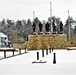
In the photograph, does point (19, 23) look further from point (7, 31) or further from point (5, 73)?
point (5, 73)

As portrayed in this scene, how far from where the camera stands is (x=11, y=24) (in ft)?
347

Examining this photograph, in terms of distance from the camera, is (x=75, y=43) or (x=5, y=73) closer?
(x=5, y=73)

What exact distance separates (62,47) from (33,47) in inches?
163

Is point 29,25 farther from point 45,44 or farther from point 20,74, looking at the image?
point 20,74

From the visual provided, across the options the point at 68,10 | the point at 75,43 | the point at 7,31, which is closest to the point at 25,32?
the point at 7,31

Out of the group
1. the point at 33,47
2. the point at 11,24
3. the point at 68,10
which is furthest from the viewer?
the point at 11,24

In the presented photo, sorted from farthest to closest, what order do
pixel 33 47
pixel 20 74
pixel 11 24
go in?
pixel 11 24, pixel 33 47, pixel 20 74

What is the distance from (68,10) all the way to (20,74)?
51.7 meters

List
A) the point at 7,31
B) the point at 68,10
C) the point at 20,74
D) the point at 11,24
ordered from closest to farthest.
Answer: the point at 20,74 < the point at 68,10 < the point at 7,31 < the point at 11,24

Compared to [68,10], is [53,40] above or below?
below

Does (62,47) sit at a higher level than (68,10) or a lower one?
lower

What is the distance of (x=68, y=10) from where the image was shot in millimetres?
61781

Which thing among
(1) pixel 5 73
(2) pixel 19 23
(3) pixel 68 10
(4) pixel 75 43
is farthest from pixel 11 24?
(1) pixel 5 73

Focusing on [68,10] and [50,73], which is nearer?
[50,73]
